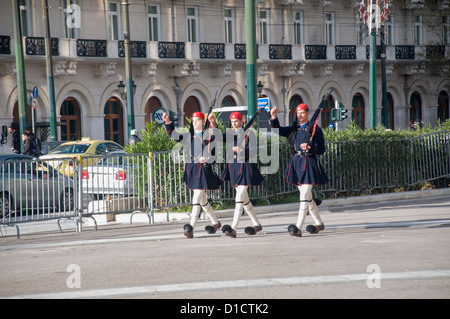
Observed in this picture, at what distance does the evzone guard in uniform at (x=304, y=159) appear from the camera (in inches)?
452

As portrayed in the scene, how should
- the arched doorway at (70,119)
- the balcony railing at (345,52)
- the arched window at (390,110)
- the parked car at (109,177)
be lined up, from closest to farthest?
the parked car at (109,177), the arched doorway at (70,119), the balcony railing at (345,52), the arched window at (390,110)

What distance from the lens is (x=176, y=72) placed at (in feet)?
133

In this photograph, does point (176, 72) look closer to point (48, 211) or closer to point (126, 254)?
point (48, 211)

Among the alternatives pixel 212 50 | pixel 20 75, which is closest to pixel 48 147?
pixel 20 75

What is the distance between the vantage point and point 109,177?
592 inches

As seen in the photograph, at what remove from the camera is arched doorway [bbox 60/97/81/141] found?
37688 mm

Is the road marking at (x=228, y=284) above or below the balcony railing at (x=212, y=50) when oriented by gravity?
below

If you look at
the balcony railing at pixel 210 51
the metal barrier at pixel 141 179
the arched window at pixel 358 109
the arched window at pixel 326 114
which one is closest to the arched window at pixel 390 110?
the arched window at pixel 358 109

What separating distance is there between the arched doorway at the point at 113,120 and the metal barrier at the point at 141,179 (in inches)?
914

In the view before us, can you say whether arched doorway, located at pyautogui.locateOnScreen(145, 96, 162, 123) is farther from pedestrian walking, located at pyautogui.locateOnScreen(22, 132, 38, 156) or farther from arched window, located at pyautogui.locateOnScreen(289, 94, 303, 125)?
pedestrian walking, located at pyautogui.locateOnScreen(22, 132, 38, 156)

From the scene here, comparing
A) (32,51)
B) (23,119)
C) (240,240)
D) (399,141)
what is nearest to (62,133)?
(32,51)

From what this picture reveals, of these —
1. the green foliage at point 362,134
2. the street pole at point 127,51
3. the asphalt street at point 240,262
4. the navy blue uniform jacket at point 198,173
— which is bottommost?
the asphalt street at point 240,262

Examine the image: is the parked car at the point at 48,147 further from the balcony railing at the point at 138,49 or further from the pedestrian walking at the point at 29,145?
the balcony railing at the point at 138,49

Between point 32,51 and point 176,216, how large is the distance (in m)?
Answer: 21.4
